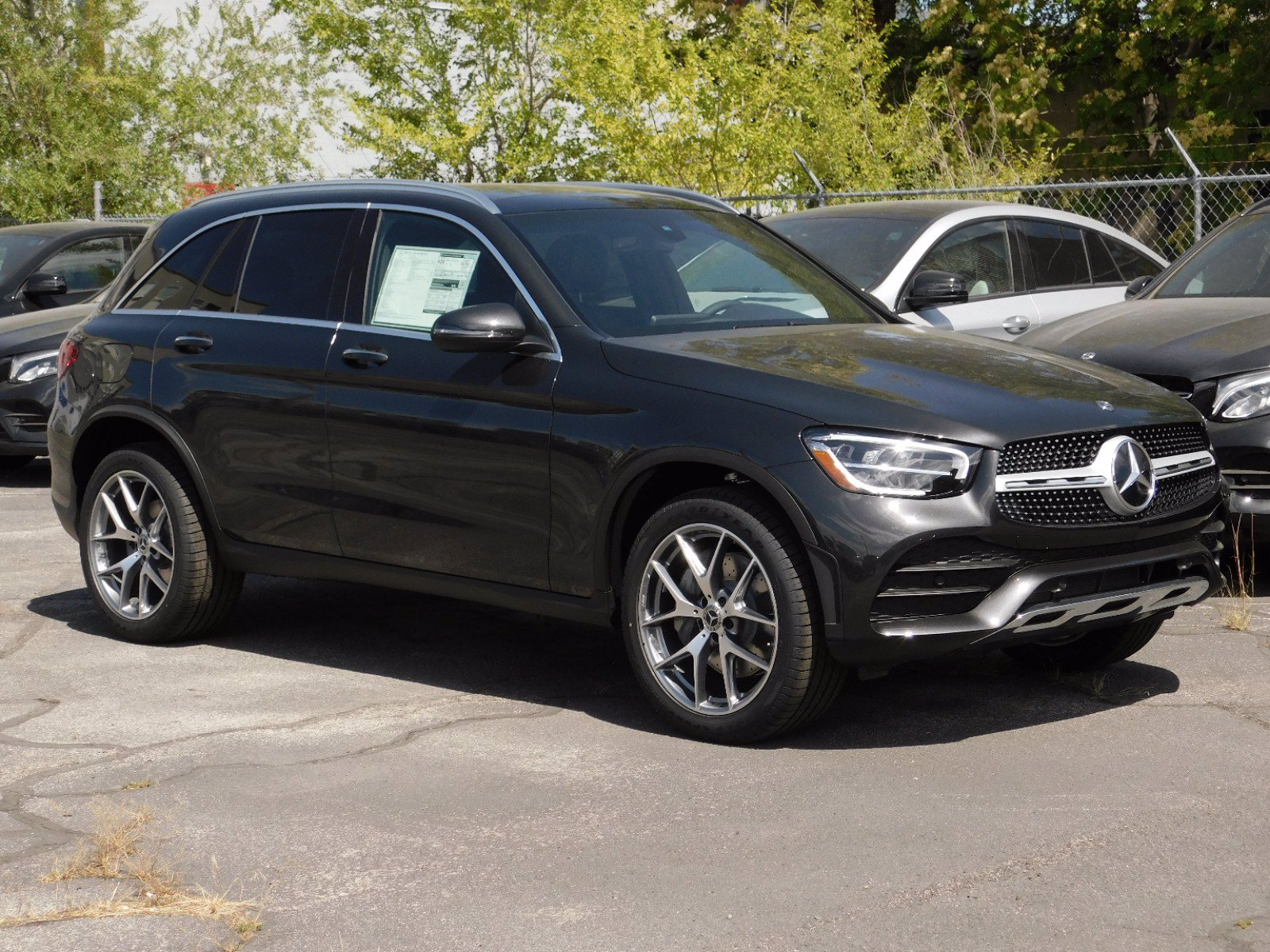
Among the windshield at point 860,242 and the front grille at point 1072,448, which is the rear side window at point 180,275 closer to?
the front grille at point 1072,448

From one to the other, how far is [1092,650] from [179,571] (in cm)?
339

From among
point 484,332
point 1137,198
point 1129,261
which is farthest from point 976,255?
point 1137,198

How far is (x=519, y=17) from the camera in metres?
21.6

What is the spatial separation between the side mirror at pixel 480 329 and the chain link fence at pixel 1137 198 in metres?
8.35

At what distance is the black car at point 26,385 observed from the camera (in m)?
11.6

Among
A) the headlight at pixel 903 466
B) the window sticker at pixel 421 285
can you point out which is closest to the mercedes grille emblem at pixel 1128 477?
the headlight at pixel 903 466

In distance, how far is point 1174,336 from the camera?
7.73m

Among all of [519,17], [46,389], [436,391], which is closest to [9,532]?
[46,389]

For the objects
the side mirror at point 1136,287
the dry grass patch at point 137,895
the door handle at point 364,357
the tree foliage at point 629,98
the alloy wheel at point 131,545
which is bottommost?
the dry grass patch at point 137,895

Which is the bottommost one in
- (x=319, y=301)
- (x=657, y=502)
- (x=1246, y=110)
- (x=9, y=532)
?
(x=9, y=532)

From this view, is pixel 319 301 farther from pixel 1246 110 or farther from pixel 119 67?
pixel 1246 110

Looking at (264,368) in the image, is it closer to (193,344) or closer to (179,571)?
(193,344)

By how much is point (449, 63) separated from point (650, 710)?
57.4 feet

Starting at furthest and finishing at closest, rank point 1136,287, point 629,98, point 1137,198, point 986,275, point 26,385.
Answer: point 1137,198
point 629,98
point 26,385
point 986,275
point 1136,287
